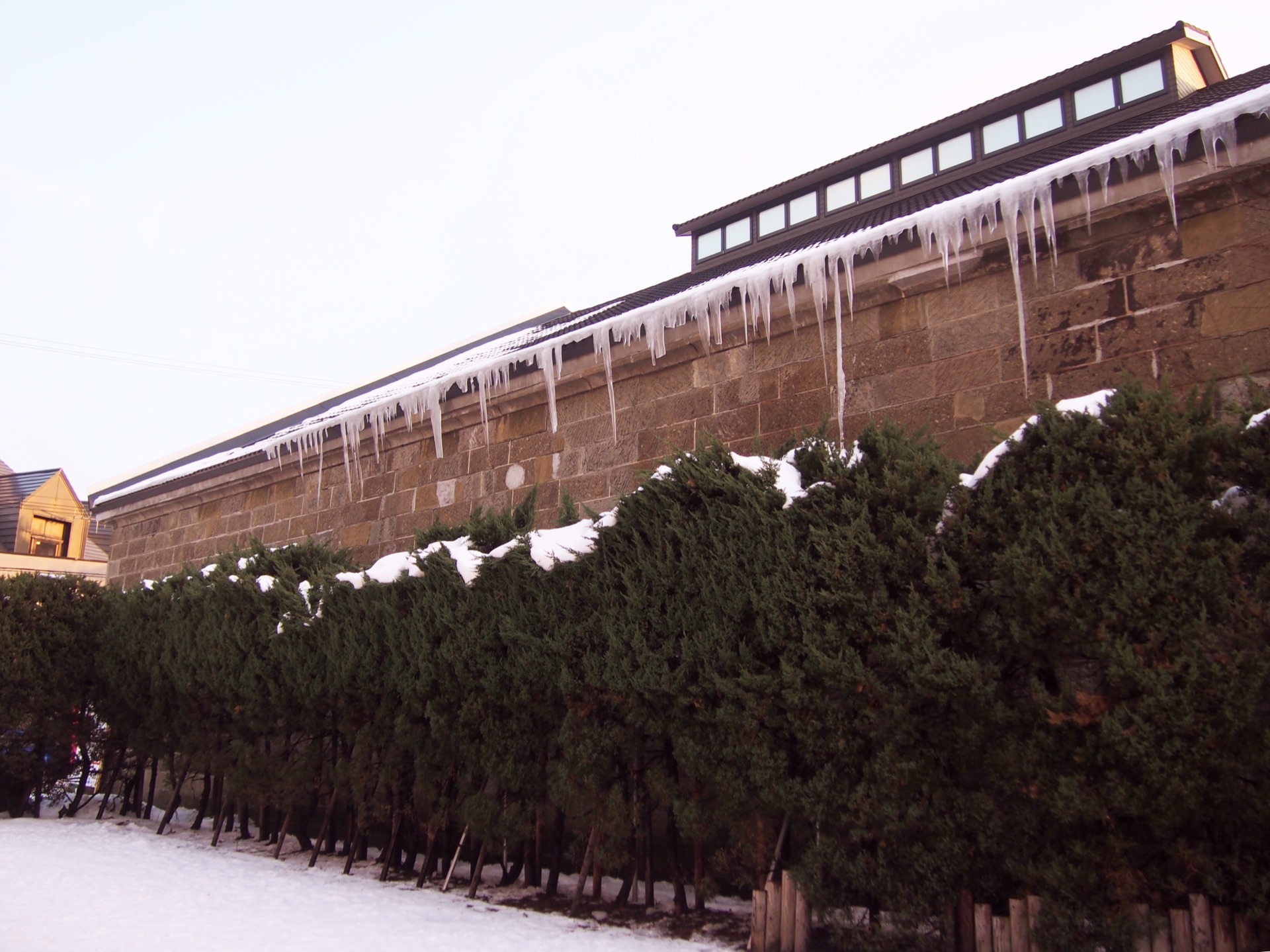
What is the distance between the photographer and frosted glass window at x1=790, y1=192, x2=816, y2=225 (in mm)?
10328

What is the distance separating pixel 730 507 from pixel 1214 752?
1.88 metres

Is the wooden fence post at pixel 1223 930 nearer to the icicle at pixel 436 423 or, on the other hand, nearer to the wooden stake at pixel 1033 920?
the wooden stake at pixel 1033 920

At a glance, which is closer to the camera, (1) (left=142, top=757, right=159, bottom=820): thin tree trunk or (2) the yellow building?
(1) (left=142, top=757, right=159, bottom=820): thin tree trunk

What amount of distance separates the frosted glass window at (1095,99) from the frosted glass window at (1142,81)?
94 mm

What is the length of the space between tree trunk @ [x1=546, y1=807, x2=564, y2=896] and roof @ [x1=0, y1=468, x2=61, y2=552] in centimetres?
2869

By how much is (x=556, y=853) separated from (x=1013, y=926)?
7.90 ft

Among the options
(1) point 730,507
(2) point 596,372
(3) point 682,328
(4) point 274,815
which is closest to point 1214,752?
(1) point 730,507

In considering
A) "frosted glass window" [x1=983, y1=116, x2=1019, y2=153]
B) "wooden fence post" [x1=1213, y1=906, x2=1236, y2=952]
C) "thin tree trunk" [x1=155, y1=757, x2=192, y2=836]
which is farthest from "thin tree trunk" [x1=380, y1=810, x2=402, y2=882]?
"frosted glass window" [x1=983, y1=116, x2=1019, y2=153]

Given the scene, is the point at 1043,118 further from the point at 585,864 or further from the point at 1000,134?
the point at 585,864

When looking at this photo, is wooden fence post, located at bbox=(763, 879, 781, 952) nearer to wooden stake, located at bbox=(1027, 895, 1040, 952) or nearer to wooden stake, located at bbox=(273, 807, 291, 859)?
wooden stake, located at bbox=(1027, 895, 1040, 952)

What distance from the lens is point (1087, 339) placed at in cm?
466

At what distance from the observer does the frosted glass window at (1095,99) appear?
8.59 m

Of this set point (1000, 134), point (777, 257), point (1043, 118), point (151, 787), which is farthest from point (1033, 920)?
point (1000, 134)

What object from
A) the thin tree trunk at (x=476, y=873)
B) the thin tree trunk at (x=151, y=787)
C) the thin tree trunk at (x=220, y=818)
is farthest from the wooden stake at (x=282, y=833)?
the thin tree trunk at (x=151, y=787)
